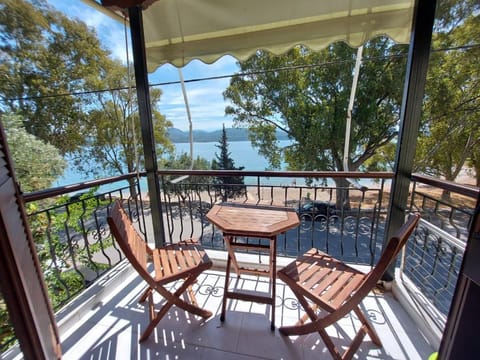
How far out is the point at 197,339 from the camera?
1474mm

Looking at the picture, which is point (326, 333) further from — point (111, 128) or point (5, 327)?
point (111, 128)

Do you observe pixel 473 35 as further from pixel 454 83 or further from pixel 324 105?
pixel 324 105

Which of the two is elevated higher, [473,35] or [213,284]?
[473,35]

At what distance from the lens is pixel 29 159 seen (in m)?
5.05

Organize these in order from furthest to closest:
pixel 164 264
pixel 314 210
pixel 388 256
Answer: pixel 314 210
pixel 164 264
pixel 388 256

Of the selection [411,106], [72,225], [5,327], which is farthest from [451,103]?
[72,225]

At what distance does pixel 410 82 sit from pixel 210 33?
5.25ft

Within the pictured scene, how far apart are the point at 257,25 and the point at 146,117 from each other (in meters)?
1.27

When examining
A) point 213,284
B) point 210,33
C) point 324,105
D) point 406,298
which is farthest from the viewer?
point 324,105

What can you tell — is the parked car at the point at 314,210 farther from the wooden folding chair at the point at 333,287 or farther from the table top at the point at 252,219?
the wooden folding chair at the point at 333,287

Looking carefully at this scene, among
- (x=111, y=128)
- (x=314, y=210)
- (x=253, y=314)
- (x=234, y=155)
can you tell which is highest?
(x=111, y=128)

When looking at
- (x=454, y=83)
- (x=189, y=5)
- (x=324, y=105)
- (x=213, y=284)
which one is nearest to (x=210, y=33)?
(x=189, y=5)

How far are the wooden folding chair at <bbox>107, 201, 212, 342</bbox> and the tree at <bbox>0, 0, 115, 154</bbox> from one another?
5.10 m

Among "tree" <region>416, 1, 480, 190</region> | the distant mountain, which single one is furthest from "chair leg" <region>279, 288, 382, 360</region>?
the distant mountain
